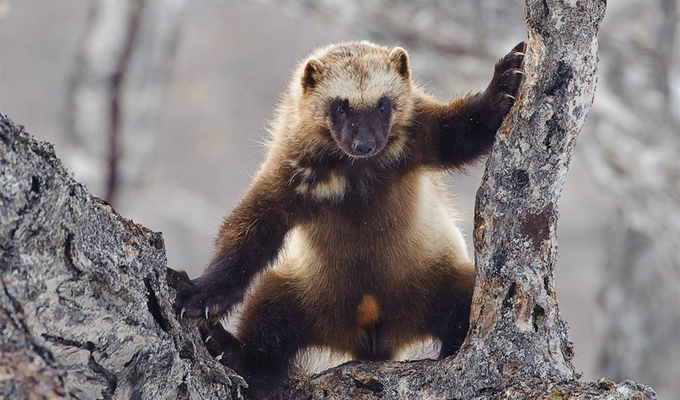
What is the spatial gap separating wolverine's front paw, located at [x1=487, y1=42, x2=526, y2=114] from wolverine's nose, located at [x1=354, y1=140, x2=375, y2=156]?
2.01 ft

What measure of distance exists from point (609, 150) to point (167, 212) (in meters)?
10.2

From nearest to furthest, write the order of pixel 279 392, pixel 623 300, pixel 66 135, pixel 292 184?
pixel 279 392 < pixel 292 184 < pixel 66 135 < pixel 623 300

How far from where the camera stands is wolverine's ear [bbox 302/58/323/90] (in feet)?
13.5

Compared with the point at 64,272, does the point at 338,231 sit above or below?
above

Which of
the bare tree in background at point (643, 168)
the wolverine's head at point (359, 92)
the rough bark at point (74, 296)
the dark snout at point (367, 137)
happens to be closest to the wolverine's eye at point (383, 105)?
the wolverine's head at point (359, 92)

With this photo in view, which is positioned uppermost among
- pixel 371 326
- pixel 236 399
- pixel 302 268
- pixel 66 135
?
pixel 66 135

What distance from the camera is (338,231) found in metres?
3.83

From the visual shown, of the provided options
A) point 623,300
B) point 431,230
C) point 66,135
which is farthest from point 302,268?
point 623,300

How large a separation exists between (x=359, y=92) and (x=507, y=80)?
3.17 feet

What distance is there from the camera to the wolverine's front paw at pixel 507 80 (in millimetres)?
3232

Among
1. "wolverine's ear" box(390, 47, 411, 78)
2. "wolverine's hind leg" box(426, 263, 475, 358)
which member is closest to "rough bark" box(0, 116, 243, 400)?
"wolverine's hind leg" box(426, 263, 475, 358)

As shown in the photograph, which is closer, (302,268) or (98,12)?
(302,268)

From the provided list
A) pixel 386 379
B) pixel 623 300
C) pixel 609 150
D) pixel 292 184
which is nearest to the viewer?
pixel 386 379

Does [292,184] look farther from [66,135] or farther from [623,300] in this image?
[623,300]
